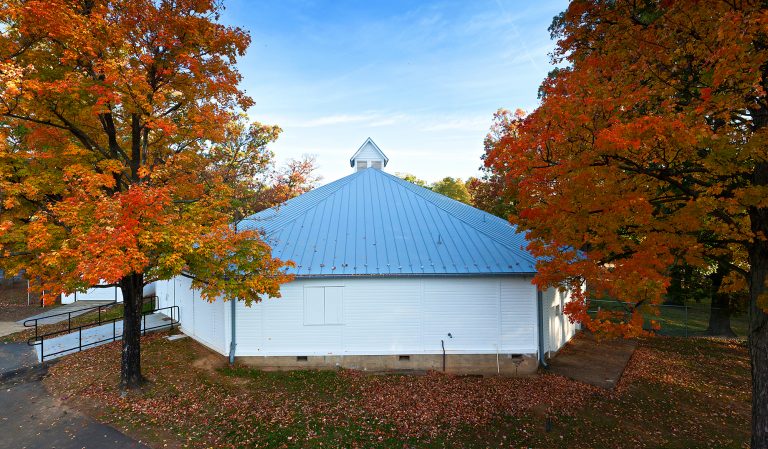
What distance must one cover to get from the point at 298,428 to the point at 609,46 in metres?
11.6

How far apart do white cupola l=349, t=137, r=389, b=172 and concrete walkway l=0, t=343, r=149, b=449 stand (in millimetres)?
16013

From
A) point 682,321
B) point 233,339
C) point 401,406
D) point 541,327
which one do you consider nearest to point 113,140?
point 233,339

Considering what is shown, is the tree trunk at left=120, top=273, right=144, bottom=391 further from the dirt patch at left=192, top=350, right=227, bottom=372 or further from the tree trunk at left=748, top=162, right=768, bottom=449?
the tree trunk at left=748, top=162, right=768, bottom=449

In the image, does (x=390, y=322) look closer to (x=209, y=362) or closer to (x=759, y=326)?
(x=209, y=362)

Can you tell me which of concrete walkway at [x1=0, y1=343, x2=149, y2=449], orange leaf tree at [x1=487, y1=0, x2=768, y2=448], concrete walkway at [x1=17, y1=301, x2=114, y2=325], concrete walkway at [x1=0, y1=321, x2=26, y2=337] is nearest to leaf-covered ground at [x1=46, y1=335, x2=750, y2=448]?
concrete walkway at [x1=0, y1=343, x2=149, y2=449]

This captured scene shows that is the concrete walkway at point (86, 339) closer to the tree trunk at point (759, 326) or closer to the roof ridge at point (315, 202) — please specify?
the roof ridge at point (315, 202)

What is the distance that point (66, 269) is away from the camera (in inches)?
348

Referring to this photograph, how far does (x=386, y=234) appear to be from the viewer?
601 inches

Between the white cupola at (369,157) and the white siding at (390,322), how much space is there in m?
9.81

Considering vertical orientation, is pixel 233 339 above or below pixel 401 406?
above

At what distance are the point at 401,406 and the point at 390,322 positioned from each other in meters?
3.47

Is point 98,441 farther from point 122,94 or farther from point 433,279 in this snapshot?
point 433,279

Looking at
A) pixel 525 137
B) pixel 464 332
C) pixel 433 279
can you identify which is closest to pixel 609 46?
pixel 525 137

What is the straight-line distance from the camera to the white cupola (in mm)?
21328
